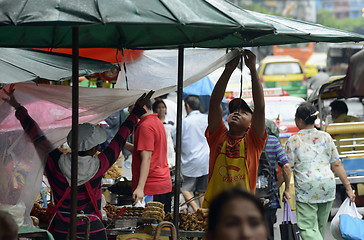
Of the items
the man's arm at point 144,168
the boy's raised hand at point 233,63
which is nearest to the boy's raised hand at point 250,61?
the boy's raised hand at point 233,63

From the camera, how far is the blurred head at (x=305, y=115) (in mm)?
7340

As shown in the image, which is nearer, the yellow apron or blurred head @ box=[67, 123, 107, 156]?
blurred head @ box=[67, 123, 107, 156]

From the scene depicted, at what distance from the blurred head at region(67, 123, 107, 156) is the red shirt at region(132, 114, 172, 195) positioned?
2068 mm

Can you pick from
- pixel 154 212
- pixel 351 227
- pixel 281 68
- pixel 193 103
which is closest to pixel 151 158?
pixel 154 212

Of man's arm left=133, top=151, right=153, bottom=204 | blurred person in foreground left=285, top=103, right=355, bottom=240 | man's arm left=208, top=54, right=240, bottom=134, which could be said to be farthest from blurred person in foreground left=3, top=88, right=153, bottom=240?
blurred person in foreground left=285, top=103, right=355, bottom=240

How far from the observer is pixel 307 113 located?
291 inches

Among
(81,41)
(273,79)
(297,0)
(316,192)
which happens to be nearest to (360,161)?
(316,192)

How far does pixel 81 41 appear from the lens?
18.6 ft

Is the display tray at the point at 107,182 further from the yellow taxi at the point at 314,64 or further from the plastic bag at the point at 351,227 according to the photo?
the yellow taxi at the point at 314,64

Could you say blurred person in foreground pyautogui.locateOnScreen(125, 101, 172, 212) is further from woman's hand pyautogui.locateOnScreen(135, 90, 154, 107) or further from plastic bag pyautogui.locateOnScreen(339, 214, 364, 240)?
plastic bag pyautogui.locateOnScreen(339, 214, 364, 240)

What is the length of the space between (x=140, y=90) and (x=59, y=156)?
0.96 metres

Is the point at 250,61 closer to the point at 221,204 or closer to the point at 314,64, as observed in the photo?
the point at 221,204

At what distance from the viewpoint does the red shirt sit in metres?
7.17

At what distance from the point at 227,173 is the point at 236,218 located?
2.71 meters
